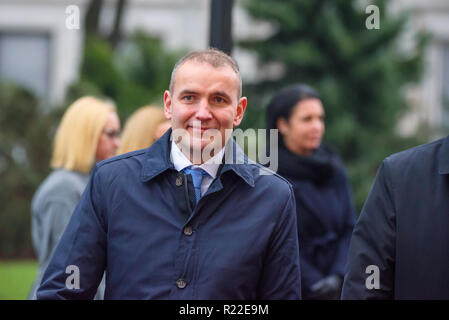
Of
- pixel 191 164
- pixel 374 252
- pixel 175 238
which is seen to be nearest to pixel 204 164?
pixel 191 164

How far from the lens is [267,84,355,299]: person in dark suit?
491 centimetres

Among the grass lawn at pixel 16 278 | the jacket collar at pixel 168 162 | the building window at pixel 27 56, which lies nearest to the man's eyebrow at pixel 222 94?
the jacket collar at pixel 168 162

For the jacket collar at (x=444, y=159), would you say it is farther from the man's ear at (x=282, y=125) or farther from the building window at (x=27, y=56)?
the building window at (x=27, y=56)

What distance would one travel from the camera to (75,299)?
2.66 m

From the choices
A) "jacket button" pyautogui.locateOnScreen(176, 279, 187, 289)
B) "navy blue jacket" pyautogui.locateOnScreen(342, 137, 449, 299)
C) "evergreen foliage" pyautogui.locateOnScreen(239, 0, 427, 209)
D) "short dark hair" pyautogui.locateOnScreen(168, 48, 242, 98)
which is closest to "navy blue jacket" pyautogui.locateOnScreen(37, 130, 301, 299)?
"jacket button" pyautogui.locateOnScreen(176, 279, 187, 289)

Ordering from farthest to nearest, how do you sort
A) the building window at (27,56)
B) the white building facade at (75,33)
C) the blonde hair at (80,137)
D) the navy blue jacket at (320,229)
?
the building window at (27,56)
the white building facade at (75,33)
the navy blue jacket at (320,229)
the blonde hair at (80,137)

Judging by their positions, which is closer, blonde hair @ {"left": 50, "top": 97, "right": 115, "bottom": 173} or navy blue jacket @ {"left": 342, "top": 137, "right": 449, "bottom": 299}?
navy blue jacket @ {"left": 342, "top": 137, "right": 449, "bottom": 299}

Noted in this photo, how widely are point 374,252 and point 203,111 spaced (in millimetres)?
783

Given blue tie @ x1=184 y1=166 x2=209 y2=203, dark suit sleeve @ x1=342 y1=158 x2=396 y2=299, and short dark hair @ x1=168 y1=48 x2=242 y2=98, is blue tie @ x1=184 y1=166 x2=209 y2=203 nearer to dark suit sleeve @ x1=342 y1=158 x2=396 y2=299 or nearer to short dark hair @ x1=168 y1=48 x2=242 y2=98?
short dark hair @ x1=168 y1=48 x2=242 y2=98

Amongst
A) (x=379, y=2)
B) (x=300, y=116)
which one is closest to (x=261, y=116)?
(x=379, y=2)

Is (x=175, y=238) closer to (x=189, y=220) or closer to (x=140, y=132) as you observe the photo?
(x=189, y=220)

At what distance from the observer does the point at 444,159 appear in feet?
8.98

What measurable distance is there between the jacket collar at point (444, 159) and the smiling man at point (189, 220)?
0.55 m

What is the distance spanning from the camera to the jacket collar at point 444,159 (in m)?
2.71
